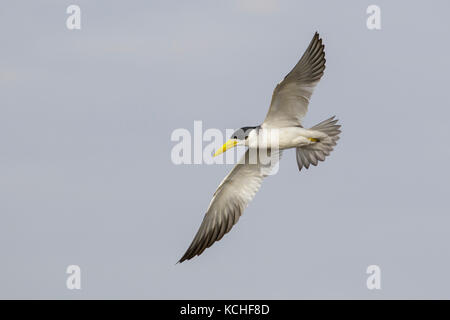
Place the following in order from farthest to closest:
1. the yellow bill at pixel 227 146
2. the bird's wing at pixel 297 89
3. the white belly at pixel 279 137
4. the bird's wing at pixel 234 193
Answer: the bird's wing at pixel 234 193
the yellow bill at pixel 227 146
the white belly at pixel 279 137
the bird's wing at pixel 297 89

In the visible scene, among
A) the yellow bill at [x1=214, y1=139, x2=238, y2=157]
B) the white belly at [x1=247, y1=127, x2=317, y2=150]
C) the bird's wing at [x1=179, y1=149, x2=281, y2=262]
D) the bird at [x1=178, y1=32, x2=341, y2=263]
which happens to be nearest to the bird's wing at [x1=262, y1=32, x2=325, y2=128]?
the bird at [x1=178, y1=32, x2=341, y2=263]

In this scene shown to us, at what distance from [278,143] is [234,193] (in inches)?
72.5

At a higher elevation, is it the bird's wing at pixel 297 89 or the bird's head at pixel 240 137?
the bird's wing at pixel 297 89

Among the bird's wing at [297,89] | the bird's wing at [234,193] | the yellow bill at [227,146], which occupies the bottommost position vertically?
the bird's wing at [234,193]

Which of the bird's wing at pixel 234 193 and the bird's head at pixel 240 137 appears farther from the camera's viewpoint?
the bird's wing at pixel 234 193

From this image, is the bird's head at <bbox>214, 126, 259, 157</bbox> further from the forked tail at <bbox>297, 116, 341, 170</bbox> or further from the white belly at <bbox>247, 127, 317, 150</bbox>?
the forked tail at <bbox>297, 116, 341, 170</bbox>

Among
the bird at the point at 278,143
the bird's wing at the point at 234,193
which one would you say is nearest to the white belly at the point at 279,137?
the bird at the point at 278,143

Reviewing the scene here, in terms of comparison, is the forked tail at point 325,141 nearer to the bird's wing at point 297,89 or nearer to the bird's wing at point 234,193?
the bird's wing at point 297,89

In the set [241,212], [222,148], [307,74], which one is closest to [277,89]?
[307,74]

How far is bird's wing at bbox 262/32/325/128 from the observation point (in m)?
17.9

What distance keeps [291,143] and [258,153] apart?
1.21m

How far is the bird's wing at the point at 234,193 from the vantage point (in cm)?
1927

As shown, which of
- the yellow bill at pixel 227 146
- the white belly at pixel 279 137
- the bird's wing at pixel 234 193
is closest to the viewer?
the white belly at pixel 279 137

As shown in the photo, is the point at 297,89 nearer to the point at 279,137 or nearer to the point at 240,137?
the point at 279,137
